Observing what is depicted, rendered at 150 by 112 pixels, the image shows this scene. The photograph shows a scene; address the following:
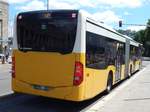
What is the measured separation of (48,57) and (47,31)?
30.6 inches

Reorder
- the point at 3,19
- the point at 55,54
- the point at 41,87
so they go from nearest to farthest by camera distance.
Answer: the point at 55,54
the point at 41,87
the point at 3,19

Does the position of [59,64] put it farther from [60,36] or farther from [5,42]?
[5,42]

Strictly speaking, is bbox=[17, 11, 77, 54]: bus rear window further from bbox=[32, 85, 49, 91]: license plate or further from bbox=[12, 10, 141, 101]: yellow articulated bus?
bbox=[32, 85, 49, 91]: license plate

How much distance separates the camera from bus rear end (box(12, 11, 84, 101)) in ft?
35.9

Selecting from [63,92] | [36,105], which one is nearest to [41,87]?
[63,92]

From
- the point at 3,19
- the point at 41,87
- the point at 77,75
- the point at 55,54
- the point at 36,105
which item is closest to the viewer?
the point at 77,75

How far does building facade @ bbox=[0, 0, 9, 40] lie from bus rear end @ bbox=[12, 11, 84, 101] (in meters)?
60.6

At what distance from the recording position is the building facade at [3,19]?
234ft

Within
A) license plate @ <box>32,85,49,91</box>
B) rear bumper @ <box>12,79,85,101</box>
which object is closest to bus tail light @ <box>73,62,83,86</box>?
rear bumper @ <box>12,79,85,101</box>

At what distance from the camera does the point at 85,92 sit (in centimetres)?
1126

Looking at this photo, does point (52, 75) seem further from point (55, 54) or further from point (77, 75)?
point (77, 75)

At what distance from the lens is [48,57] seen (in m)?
11.2

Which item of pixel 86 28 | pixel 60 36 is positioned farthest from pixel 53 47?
pixel 86 28

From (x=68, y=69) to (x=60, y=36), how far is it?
1000 millimetres
